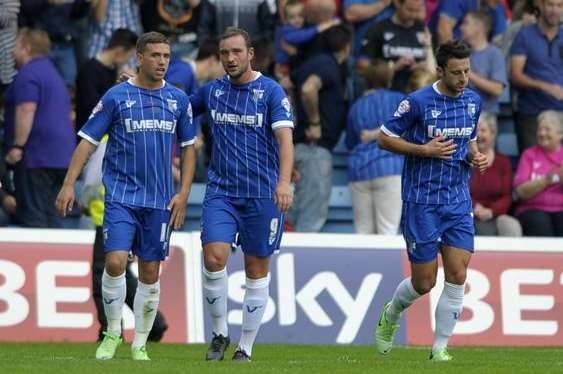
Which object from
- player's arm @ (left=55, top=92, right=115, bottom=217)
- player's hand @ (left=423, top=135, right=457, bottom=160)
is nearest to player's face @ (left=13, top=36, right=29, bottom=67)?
player's arm @ (left=55, top=92, right=115, bottom=217)

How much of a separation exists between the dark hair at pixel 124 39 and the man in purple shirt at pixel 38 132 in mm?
948

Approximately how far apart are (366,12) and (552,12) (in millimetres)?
2204

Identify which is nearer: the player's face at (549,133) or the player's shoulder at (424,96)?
the player's shoulder at (424,96)

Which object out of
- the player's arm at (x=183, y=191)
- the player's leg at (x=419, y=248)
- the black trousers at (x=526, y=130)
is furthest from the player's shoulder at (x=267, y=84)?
the black trousers at (x=526, y=130)

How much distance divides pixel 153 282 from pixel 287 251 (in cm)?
450

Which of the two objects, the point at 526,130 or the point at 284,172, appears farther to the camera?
the point at 526,130

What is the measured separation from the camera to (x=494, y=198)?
17297mm

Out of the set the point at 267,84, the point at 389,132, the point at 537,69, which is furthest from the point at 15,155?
the point at 537,69

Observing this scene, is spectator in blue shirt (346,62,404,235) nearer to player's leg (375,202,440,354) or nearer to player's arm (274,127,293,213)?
player's leg (375,202,440,354)

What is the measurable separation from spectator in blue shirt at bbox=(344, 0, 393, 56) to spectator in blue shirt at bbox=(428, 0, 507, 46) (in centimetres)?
81

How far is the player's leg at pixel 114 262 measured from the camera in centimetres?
1101

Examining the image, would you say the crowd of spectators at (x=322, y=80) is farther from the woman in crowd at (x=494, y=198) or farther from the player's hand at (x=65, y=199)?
the player's hand at (x=65, y=199)

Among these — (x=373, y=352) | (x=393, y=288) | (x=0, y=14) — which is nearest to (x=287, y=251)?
(x=393, y=288)

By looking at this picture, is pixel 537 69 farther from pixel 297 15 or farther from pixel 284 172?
pixel 284 172
